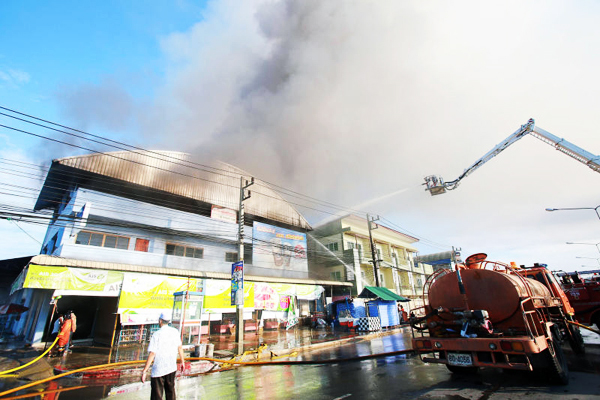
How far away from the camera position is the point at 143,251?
755 inches

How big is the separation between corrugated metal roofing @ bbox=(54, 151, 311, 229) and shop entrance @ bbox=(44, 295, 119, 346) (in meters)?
8.60

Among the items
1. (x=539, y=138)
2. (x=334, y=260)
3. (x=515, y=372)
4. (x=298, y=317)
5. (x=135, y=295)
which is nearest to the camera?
(x=515, y=372)

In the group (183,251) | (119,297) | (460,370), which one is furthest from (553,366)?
(183,251)

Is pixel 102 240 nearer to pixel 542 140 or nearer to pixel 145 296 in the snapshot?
pixel 145 296

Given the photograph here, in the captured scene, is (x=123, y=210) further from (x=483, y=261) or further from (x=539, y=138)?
(x=539, y=138)

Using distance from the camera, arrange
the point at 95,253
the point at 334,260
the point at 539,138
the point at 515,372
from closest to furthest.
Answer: the point at 515,372
the point at 539,138
the point at 95,253
the point at 334,260

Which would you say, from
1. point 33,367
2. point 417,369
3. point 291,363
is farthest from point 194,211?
point 417,369

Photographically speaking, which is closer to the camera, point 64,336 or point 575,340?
point 575,340

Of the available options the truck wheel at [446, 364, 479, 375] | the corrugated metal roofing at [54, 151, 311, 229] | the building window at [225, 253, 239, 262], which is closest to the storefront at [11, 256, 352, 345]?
the building window at [225, 253, 239, 262]

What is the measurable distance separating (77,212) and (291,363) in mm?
15699

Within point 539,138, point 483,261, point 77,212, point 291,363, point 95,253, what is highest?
point 539,138

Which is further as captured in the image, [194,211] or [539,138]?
[194,211]

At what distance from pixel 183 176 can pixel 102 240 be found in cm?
774

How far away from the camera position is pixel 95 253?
54.1 ft
